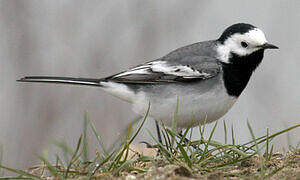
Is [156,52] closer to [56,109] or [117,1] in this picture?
[117,1]

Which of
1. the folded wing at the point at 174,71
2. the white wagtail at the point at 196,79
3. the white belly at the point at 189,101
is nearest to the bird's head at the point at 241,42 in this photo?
the white wagtail at the point at 196,79

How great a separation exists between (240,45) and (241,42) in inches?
1.3

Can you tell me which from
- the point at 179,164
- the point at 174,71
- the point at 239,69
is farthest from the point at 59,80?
the point at 179,164

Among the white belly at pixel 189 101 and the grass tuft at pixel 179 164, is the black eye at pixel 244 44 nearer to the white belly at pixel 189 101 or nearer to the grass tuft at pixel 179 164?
the white belly at pixel 189 101

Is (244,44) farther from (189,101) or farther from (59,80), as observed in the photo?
(59,80)

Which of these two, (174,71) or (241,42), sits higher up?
(241,42)

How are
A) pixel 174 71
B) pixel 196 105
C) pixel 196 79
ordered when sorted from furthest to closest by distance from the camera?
pixel 174 71, pixel 196 79, pixel 196 105

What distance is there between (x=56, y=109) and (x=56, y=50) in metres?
1.01

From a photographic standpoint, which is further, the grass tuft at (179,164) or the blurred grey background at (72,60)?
the blurred grey background at (72,60)

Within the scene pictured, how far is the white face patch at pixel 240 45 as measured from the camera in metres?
4.46

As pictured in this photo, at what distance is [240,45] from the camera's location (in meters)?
4.62

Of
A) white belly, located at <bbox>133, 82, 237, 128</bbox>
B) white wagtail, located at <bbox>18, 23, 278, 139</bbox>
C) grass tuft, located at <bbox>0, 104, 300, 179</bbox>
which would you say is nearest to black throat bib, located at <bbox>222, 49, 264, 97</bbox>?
white wagtail, located at <bbox>18, 23, 278, 139</bbox>

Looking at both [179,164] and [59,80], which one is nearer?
[179,164]

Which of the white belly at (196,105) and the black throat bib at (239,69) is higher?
the black throat bib at (239,69)
